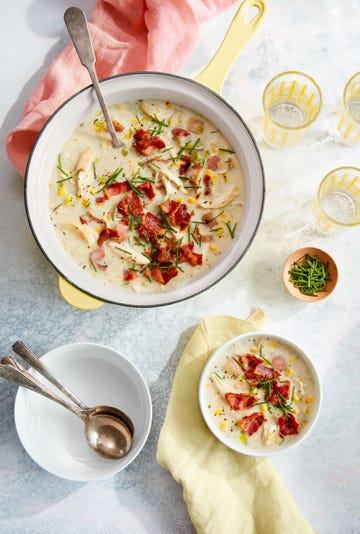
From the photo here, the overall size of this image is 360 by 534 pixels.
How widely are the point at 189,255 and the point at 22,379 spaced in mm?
696

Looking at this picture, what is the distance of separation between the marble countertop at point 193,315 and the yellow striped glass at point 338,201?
0.06 meters

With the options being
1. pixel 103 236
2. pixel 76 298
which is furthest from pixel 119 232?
pixel 76 298

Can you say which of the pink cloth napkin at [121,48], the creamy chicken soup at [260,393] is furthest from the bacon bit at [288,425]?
the pink cloth napkin at [121,48]

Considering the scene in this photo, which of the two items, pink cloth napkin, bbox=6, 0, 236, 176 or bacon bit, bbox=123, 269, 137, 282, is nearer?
bacon bit, bbox=123, 269, 137, 282

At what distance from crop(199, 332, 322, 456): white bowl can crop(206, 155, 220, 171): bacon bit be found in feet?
1.94

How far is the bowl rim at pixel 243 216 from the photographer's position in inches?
78.8

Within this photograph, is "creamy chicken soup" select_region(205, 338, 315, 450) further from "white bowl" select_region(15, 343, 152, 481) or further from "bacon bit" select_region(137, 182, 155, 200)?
"bacon bit" select_region(137, 182, 155, 200)

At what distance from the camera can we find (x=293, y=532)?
2.14 m

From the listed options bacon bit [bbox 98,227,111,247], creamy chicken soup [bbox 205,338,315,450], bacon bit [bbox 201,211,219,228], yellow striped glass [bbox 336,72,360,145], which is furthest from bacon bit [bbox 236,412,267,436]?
Answer: yellow striped glass [bbox 336,72,360,145]

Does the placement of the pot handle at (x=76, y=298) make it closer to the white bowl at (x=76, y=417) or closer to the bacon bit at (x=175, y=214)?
the white bowl at (x=76, y=417)

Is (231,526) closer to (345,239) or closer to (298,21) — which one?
(345,239)

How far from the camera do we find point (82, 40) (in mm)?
1931

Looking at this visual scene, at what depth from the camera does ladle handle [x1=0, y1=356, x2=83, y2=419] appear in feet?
6.61

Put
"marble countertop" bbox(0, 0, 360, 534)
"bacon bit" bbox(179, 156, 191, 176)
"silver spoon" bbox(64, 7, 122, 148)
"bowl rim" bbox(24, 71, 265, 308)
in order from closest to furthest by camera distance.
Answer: "silver spoon" bbox(64, 7, 122, 148) → "bowl rim" bbox(24, 71, 265, 308) → "bacon bit" bbox(179, 156, 191, 176) → "marble countertop" bbox(0, 0, 360, 534)
